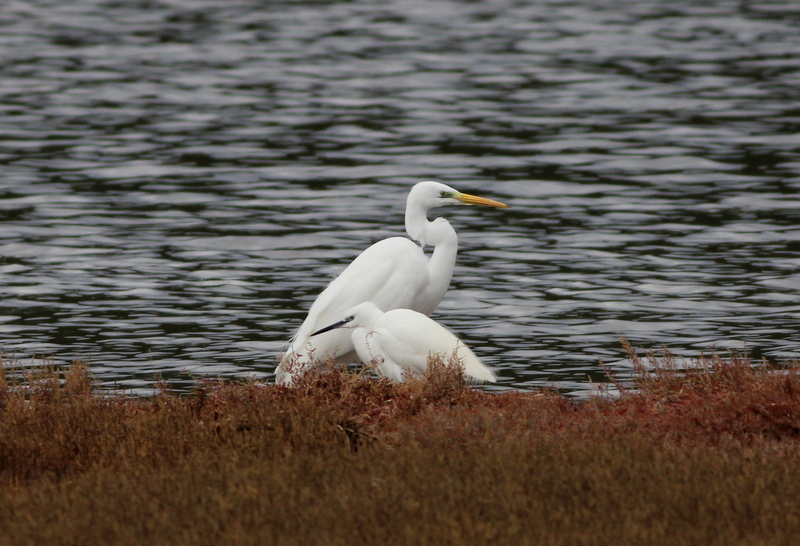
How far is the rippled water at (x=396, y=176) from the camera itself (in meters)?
13.2

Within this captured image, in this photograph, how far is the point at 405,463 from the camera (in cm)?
668

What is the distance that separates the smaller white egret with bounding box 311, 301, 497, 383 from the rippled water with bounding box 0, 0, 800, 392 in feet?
5.86

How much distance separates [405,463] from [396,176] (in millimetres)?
13815

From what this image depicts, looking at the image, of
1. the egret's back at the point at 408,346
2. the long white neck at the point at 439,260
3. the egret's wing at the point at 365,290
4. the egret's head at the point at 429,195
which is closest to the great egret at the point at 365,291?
the egret's wing at the point at 365,290

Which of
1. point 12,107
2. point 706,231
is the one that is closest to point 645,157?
point 706,231

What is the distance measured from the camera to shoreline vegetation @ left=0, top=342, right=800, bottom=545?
5.88 m

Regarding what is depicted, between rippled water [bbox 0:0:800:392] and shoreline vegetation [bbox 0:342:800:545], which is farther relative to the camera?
rippled water [bbox 0:0:800:392]

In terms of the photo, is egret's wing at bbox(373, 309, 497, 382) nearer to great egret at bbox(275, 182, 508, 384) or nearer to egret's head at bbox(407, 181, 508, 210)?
great egret at bbox(275, 182, 508, 384)

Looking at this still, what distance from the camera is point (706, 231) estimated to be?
669 inches

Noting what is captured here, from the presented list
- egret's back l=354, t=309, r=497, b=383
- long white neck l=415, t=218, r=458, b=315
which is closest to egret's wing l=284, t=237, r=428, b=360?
long white neck l=415, t=218, r=458, b=315

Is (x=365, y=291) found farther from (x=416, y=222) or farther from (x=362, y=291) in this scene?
(x=416, y=222)

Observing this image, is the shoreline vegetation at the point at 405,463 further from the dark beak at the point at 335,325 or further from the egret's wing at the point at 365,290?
the egret's wing at the point at 365,290

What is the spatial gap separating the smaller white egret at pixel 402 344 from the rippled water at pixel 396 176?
5.86 ft

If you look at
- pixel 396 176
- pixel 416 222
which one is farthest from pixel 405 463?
pixel 396 176
